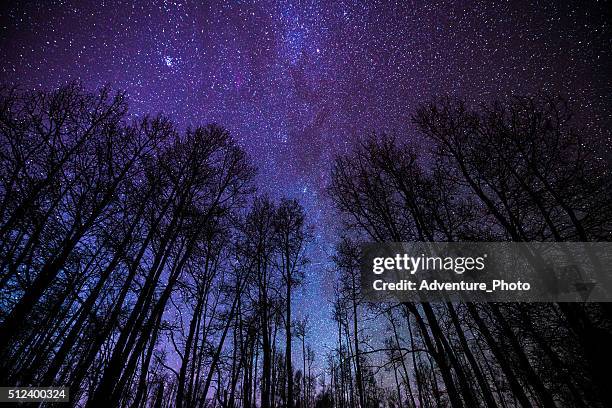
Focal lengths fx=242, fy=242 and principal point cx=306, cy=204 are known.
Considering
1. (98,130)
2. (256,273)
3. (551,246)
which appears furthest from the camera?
(256,273)

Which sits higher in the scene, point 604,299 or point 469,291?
point 469,291

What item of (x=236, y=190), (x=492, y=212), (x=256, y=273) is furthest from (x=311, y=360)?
(x=492, y=212)

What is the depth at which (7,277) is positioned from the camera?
7070 mm

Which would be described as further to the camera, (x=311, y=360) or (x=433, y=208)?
(x=311, y=360)

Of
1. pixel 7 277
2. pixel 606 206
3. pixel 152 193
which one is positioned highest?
pixel 152 193

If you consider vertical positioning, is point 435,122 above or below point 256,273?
above

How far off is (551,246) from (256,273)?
1113cm

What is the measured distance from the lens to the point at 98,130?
858 cm

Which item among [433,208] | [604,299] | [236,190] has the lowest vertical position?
[604,299]

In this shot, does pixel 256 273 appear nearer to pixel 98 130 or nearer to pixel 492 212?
pixel 98 130

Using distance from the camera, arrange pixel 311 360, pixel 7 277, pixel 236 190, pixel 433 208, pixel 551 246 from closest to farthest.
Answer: pixel 551 246 → pixel 7 277 → pixel 433 208 → pixel 236 190 → pixel 311 360

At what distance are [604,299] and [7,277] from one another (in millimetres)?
15679

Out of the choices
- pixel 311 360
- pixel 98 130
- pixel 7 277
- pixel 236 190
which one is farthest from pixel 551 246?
pixel 311 360

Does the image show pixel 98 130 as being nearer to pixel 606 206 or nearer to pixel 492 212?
pixel 492 212
